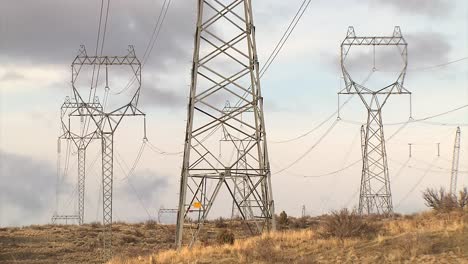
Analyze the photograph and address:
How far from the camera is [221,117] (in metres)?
33.2

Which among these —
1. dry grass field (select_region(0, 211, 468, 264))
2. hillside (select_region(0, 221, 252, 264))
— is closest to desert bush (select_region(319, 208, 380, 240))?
dry grass field (select_region(0, 211, 468, 264))

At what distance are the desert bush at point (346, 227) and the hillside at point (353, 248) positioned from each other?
32 cm

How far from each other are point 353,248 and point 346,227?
128 inches

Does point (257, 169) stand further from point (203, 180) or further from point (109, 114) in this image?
point (109, 114)

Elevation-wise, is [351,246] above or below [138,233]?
below

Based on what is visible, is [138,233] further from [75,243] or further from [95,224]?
[95,224]

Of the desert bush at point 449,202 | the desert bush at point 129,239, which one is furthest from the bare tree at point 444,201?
the desert bush at point 129,239

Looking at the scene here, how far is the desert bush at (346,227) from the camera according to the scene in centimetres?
3008

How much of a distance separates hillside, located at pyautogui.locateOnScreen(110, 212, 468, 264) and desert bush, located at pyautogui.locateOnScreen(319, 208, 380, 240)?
320 millimetres

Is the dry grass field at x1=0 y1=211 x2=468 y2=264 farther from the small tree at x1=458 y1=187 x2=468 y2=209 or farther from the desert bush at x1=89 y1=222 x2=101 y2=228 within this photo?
the desert bush at x1=89 y1=222 x2=101 y2=228

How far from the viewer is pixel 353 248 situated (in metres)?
27.0

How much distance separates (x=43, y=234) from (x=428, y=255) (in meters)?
57.1

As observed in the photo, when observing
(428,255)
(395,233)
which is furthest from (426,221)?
(428,255)

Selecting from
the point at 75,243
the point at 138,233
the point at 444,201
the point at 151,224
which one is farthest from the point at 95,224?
the point at 444,201
